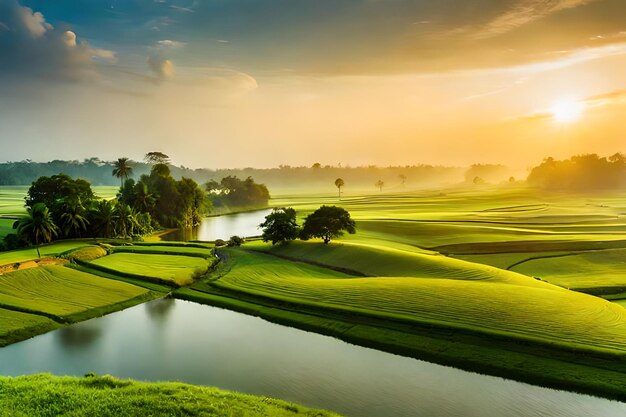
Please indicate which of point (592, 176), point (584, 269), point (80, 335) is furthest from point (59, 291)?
point (592, 176)

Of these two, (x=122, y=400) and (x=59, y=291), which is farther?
(x=59, y=291)

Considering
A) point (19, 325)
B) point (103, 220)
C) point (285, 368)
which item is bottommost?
point (285, 368)

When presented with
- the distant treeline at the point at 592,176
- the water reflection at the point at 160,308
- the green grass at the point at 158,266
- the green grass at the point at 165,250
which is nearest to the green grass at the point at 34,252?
the green grass at the point at 165,250

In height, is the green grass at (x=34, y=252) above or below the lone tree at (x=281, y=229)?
below

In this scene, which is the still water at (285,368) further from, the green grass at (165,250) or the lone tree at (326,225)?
the lone tree at (326,225)

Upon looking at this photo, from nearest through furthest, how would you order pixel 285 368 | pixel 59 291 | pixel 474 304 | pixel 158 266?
pixel 285 368, pixel 474 304, pixel 59 291, pixel 158 266

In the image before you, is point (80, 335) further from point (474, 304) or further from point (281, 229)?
point (281, 229)

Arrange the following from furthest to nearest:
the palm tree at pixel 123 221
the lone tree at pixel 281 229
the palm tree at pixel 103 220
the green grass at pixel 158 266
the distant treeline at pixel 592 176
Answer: the distant treeline at pixel 592 176
the palm tree at pixel 123 221
the palm tree at pixel 103 220
the lone tree at pixel 281 229
the green grass at pixel 158 266

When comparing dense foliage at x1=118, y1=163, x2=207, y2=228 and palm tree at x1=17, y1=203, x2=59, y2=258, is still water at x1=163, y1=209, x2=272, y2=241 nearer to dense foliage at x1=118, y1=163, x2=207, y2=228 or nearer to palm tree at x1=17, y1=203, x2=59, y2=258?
dense foliage at x1=118, y1=163, x2=207, y2=228
